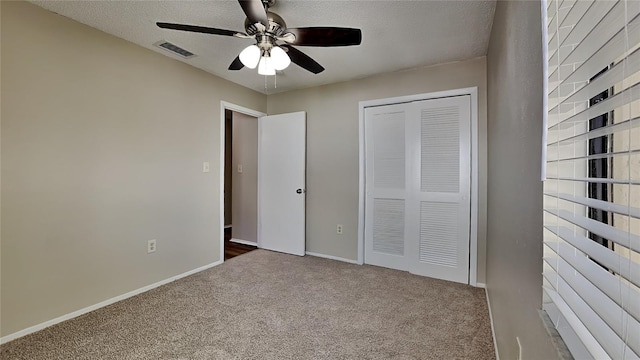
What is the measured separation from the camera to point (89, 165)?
2.26m

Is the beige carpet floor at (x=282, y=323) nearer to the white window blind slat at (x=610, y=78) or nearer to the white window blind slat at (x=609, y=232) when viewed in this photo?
the white window blind slat at (x=609, y=232)

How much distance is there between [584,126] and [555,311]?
462 millimetres

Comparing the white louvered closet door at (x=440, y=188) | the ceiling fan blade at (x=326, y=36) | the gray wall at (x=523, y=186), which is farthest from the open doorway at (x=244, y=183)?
the gray wall at (x=523, y=186)

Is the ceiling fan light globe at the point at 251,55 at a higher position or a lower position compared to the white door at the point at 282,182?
higher

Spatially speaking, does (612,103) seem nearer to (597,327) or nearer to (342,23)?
(597,327)

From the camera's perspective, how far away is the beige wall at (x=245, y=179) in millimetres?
4305

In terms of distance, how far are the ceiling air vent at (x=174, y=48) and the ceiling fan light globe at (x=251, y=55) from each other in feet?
3.81

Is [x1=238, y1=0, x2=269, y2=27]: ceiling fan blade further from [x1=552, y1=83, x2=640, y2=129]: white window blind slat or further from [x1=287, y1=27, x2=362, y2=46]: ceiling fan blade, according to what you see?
[x1=552, y1=83, x2=640, y2=129]: white window blind slat

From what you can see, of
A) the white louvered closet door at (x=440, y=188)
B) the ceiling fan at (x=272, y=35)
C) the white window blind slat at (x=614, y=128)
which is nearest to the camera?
the white window blind slat at (x=614, y=128)

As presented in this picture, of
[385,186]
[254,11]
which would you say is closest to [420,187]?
[385,186]

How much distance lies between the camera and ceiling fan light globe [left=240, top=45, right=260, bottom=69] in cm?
186

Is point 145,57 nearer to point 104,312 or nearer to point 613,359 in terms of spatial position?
point 104,312

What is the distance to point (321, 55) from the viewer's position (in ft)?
9.04

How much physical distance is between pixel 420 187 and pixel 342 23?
1.85 meters
